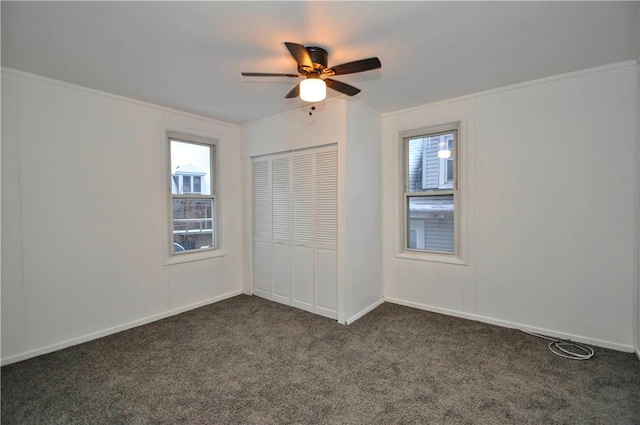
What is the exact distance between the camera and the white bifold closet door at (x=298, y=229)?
365 centimetres

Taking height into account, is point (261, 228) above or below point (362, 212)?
below

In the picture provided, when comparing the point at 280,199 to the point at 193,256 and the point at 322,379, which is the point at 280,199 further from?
the point at 322,379

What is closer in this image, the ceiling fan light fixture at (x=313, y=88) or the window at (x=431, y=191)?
the ceiling fan light fixture at (x=313, y=88)

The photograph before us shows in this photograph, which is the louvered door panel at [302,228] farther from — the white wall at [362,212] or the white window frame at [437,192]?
the white window frame at [437,192]

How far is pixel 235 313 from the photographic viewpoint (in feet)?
12.6

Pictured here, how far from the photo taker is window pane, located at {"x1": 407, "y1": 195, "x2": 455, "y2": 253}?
3746mm

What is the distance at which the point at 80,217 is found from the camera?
10.0 feet

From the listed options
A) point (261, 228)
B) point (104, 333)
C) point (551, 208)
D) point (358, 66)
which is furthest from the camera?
point (261, 228)

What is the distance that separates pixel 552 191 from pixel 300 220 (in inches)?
107

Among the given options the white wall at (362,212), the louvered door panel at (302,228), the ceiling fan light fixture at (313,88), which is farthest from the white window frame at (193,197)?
the ceiling fan light fixture at (313,88)

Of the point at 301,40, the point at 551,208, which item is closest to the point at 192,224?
the point at 301,40

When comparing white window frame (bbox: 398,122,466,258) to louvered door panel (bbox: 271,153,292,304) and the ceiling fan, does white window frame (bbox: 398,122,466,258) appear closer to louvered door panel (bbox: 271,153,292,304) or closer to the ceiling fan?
louvered door panel (bbox: 271,153,292,304)

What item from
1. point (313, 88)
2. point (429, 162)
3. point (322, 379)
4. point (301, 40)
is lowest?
point (322, 379)

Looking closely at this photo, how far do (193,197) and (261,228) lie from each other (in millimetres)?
1003
